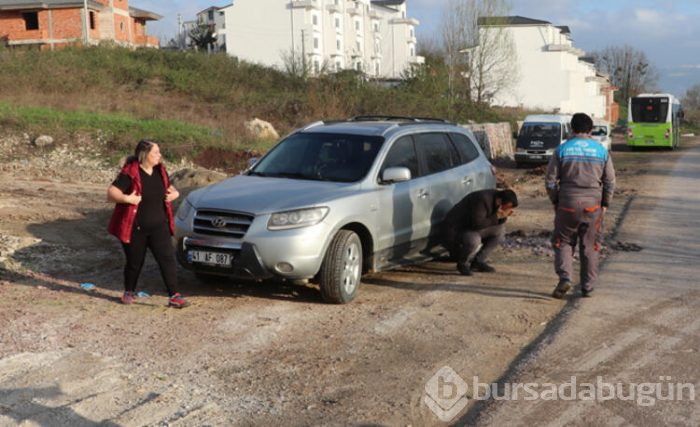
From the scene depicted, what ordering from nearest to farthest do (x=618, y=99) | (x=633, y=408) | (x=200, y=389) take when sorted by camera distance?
(x=633, y=408)
(x=200, y=389)
(x=618, y=99)

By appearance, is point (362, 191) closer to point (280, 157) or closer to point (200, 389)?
point (280, 157)

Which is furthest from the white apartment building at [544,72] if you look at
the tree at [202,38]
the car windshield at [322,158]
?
the car windshield at [322,158]

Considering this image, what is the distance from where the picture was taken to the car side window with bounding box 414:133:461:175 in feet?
30.1

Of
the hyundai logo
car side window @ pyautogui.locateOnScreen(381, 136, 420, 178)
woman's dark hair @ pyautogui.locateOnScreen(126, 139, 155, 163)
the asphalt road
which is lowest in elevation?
the asphalt road

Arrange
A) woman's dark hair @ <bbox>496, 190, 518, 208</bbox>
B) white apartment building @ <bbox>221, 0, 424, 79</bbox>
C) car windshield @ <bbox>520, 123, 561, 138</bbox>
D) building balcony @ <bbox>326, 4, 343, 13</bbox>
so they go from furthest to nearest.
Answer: building balcony @ <bbox>326, 4, 343, 13</bbox>, white apartment building @ <bbox>221, 0, 424, 79</bbox>, car windshield @ <bbox>520, 123, 561, 138</bbox>, woman's dark hair @ <bbox>496, 190, 518, 208</bbox>

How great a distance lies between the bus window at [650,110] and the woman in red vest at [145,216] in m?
38.9

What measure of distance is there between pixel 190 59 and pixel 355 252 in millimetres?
37836

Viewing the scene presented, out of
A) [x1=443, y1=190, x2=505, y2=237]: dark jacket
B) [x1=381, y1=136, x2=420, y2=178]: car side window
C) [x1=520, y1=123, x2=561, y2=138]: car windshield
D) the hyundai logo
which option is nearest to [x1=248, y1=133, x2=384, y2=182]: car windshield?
[x1=381, y1=136, x2=420, y2=178]: car side window

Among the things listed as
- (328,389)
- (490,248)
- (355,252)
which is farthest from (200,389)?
(490,248)

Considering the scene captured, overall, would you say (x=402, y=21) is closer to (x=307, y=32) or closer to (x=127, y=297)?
(x=307, y=32)

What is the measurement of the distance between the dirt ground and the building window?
50472 millimetres

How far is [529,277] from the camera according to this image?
359 inches

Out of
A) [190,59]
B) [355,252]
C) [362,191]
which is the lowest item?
[355,252]

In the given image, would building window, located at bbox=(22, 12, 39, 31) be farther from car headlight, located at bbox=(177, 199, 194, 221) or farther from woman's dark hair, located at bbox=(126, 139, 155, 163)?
woman's dark hair, located at bbox=(126, 139, 155, 163)
